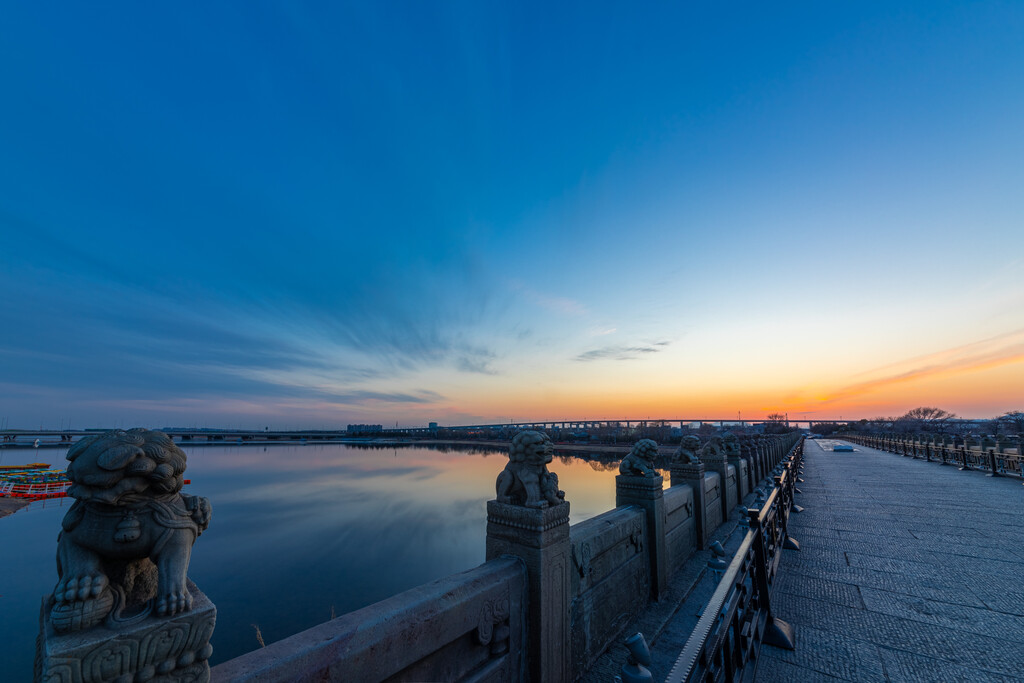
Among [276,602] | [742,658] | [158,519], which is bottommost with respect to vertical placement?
[276,602]

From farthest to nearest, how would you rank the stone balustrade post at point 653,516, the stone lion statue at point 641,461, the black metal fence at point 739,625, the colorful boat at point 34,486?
1. the colorful boat at point 34,486
2. the stone lion statue at point 641,461
3. the stone balustrade post at point 653,516
4. the black metal fence at point 739,625

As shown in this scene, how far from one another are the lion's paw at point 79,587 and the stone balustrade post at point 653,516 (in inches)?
253

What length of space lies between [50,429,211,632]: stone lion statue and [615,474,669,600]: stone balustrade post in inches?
243

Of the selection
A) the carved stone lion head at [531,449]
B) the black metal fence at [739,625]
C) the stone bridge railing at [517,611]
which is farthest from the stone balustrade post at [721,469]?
the carved stone lion head at [531,449]

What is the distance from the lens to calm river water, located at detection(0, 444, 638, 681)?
13867mm

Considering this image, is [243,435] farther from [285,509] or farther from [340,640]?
[340,640]

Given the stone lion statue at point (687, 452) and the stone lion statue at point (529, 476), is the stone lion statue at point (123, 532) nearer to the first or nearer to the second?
the stone lion statue at point (529, 476)

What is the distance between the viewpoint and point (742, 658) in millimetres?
3389

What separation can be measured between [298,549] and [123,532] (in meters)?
22.9

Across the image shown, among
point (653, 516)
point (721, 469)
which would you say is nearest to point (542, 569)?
point (653, 516)

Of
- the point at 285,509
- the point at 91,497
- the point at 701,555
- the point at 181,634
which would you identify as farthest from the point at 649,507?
the point at 285,509

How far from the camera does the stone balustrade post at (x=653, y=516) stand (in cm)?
677

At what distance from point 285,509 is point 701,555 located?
30.7m

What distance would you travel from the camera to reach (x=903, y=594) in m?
5.55
